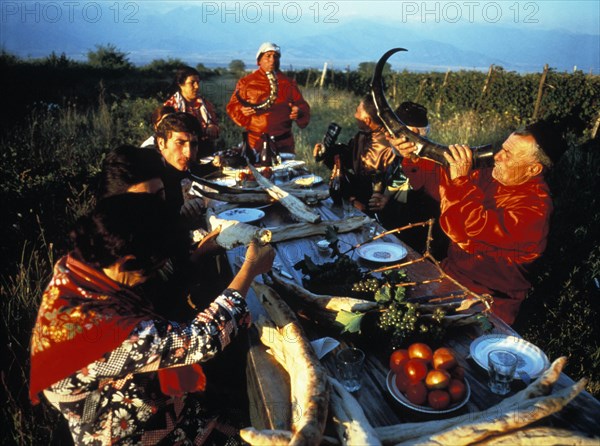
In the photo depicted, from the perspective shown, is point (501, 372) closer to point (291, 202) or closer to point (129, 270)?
point (129, 270)

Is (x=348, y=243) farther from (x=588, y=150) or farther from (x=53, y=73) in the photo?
(x=53, y=73)

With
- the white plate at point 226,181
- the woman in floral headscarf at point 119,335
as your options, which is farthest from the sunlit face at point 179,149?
the woman in floral headscarf at point 119,335

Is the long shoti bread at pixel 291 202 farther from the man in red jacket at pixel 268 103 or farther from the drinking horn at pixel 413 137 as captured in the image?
the man in red jacket at pixel 268 103

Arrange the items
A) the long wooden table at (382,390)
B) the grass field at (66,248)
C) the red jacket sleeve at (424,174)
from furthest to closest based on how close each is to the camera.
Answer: the red jacket sleeve at (424,174)
the grass field at (66,248)
the long wooden table at (382,390)

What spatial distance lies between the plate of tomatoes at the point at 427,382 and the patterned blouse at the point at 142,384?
0.66 m

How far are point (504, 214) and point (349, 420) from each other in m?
1.83

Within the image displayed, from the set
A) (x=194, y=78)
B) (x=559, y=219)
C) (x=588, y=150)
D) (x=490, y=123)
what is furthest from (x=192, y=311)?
(x=490, y=123)

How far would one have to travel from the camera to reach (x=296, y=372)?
1468 millimetres

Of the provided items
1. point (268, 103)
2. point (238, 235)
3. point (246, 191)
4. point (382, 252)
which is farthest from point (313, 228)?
point (268, 103)

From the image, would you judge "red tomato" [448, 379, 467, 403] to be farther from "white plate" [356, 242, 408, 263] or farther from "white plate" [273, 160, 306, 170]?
"white plate" [273, 160, 306, 170]

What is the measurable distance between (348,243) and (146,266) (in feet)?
5.05

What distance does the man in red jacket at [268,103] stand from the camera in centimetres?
614

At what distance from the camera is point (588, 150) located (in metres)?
8.45

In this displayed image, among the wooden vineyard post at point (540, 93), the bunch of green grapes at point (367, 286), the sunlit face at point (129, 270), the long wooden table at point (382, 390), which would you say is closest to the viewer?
the long wooden table at point (382, 390)
